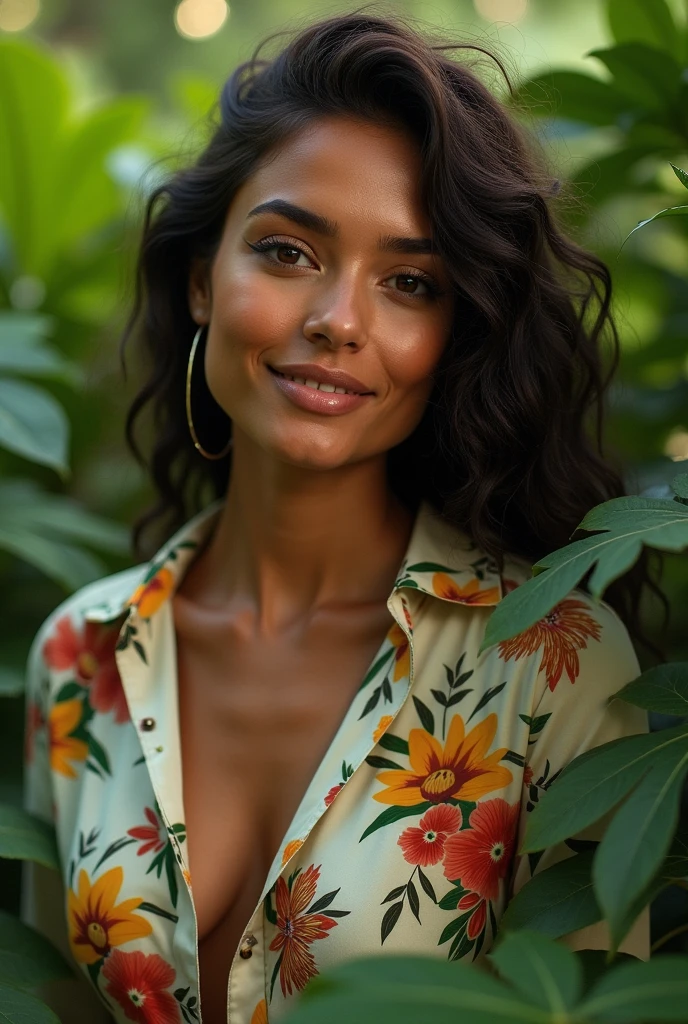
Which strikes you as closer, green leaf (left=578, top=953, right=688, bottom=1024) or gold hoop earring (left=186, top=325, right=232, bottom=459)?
green leaf (left=578, top=953, right=688, bottom=1024)

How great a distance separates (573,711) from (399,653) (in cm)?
21

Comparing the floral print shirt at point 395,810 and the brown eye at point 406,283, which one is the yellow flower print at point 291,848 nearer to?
the floral print shirt at point 395,810

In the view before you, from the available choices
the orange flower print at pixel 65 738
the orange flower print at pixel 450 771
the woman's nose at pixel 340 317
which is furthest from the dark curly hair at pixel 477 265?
the orange flower print at pixel 65 738

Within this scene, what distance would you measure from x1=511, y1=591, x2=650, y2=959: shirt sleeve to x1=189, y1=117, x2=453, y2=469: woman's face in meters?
0.35

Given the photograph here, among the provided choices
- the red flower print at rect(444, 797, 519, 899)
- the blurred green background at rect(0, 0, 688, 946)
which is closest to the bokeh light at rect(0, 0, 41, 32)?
the blurred green background at rect(0, 0, 688, 946)

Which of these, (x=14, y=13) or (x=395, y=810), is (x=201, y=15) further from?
(x=395, y=810)

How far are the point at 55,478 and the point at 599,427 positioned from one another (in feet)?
3.77

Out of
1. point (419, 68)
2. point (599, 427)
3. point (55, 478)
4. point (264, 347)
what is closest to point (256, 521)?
point (264, 347)

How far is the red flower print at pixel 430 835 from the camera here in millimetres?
1212

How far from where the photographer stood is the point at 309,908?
120 cm

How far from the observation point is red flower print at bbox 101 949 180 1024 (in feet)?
4.25

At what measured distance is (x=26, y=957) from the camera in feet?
4.00

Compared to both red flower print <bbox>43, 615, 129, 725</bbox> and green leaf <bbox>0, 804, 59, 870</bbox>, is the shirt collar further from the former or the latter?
green leaf <bbox>0, 804, 59, 870</bbox>

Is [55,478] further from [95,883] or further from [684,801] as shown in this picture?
[684,801]
